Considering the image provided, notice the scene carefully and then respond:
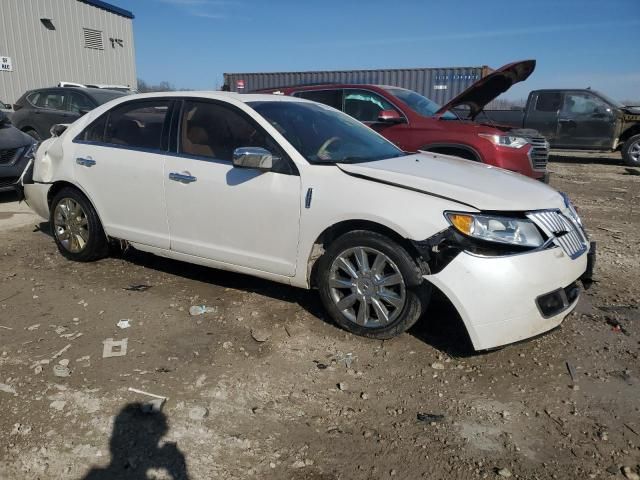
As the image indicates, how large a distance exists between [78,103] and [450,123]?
793 centimetres

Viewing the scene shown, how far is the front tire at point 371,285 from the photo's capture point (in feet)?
10.9

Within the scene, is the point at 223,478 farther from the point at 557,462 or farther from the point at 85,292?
the point at 85,292

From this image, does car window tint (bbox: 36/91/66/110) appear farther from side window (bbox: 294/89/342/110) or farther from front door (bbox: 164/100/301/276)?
front door (bbox: 164/100/301/276)

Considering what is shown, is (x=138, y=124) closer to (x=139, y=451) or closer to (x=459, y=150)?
(x=139, y=451)

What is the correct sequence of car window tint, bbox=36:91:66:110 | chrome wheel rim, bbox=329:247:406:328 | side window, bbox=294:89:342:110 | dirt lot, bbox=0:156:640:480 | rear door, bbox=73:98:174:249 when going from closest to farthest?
dirt lot, bbox=0:156:640:480, chrome wheel rim, bbox=329:247:406:328, rear door, bbox=73:98:174:249, side window, bbox=294:89:342:110, car window tint, bbox=36:91:66:110

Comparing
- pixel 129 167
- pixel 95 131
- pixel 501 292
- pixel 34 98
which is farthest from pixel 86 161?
pixel 34 98

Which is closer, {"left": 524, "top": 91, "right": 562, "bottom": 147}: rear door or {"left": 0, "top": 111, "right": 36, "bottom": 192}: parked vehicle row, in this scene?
{"left": 0, "top": 111, "right": 36, "bottom": 192}: parked vehicle row

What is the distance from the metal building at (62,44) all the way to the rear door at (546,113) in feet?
55.1

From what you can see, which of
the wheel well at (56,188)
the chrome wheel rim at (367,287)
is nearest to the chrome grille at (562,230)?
the chrome wheel rim at (367,287)

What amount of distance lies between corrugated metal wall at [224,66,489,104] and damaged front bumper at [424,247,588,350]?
64.0 ft

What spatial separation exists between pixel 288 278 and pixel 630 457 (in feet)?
7.39

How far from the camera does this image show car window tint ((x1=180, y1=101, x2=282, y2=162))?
3965mm

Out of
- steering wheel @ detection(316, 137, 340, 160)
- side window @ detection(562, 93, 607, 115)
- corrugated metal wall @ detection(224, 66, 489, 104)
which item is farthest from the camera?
corrugated metal wall @ detection(224, 66, 489, 104)

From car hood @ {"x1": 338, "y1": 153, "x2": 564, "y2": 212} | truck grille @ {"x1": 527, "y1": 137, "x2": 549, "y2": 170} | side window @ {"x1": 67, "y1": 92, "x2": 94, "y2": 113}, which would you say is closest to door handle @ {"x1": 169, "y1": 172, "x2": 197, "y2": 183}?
car hood @ {"x1": 338, "y1": 153, "x2": 564, "y2": 212}
